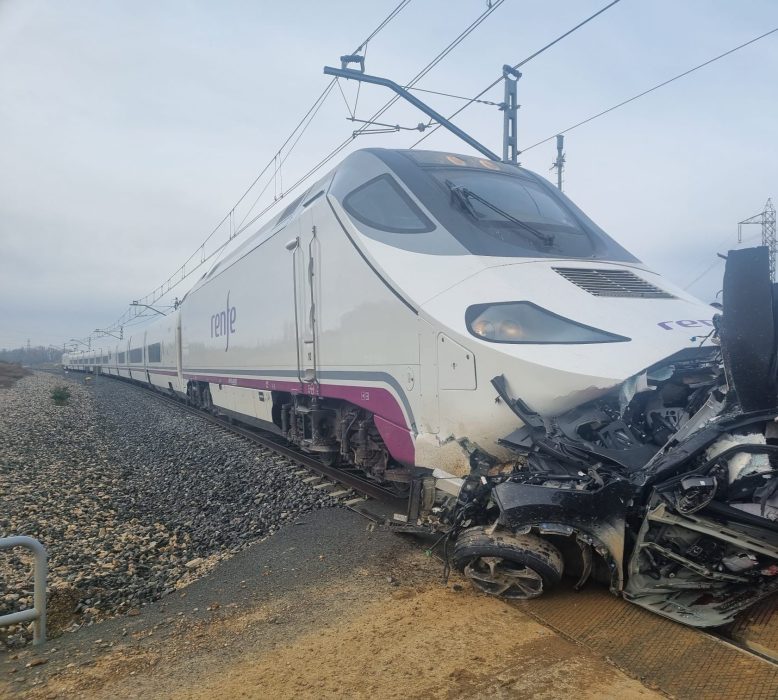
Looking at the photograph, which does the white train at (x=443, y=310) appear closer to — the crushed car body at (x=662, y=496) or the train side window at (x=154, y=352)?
the crushed car body at (x=662, y=496)

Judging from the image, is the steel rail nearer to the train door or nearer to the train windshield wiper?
the train door

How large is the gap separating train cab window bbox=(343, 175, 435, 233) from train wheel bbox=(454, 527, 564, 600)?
2.57 metres

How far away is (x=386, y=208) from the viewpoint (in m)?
5.27

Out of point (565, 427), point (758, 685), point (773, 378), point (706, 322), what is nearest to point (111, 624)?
point (565, 427)

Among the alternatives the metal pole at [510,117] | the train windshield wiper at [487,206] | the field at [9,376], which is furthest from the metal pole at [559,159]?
the field at [9,376]

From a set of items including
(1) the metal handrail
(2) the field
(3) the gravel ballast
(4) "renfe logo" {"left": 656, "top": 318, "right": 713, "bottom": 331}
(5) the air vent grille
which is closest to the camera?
(1) the metal handrail

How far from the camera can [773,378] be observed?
114 inches

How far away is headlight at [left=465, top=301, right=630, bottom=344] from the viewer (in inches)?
152

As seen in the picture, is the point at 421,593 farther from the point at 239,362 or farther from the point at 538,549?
the point at 239,362

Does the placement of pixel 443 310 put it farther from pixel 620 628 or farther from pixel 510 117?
pixel 510 117

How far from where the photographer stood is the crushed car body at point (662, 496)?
2787 mm

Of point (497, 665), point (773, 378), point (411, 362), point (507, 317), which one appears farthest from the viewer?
point (411, 362)

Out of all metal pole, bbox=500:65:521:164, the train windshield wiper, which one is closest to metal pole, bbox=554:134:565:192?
metal pole, bbox=500:65:521:164

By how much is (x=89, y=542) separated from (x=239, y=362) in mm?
4323
